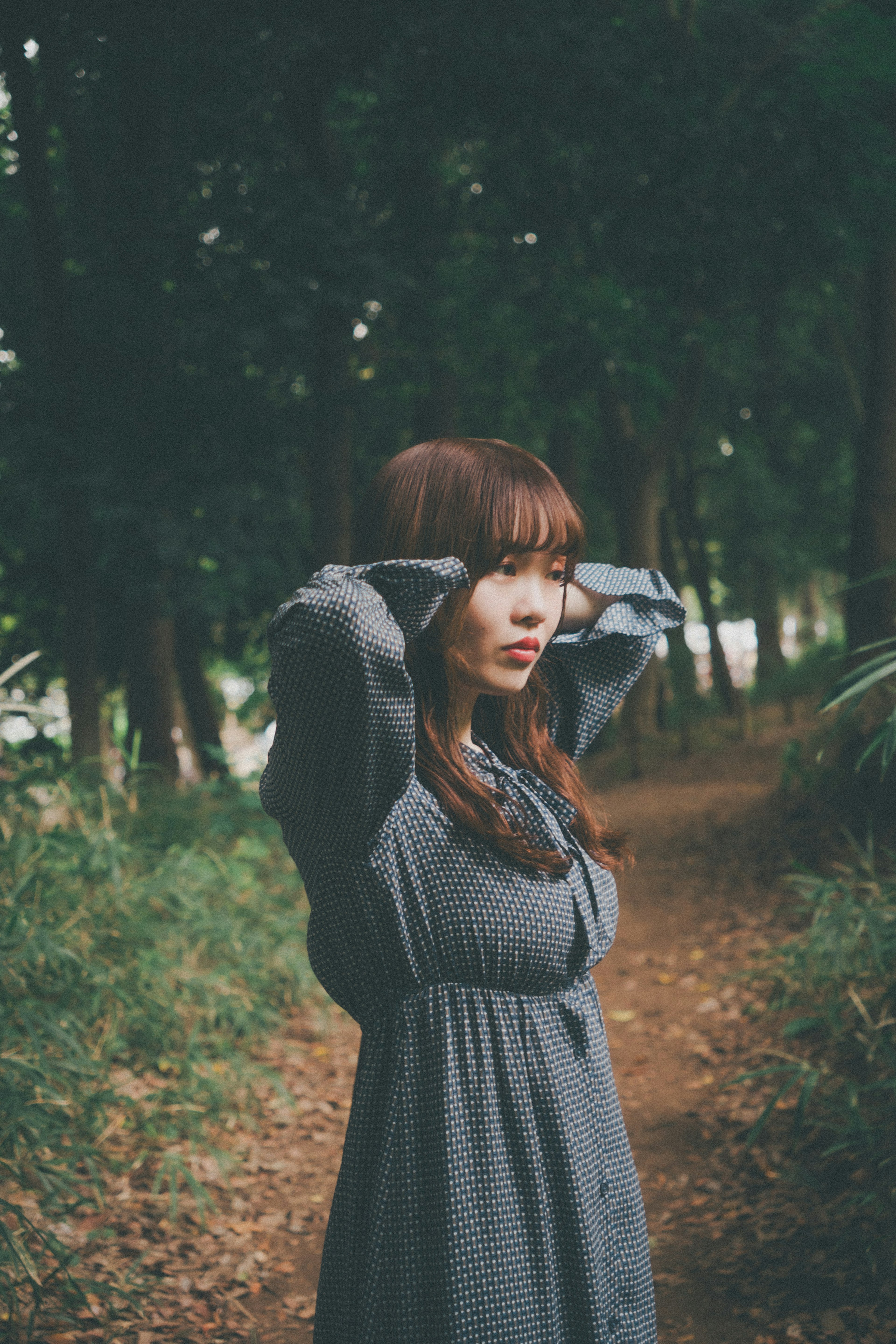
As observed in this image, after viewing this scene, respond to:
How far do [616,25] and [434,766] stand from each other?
24.1 ft

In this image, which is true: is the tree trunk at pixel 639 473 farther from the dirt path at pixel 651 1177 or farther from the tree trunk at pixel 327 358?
the dirt path at pixel 651 1177

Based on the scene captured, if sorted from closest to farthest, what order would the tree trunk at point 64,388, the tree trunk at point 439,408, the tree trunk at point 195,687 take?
the tree trunk at point 64,388
the tree trunk at point 439,408
the tree trunk at point 195,687

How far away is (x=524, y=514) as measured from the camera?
1.52 m

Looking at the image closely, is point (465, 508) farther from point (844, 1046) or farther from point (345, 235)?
point (345, 235)

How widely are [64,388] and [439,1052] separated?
628 cm

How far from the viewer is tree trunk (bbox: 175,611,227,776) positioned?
12281 millimetres

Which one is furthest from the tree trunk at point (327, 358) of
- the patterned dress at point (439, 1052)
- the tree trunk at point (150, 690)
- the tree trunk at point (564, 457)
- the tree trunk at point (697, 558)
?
the tree trunk at point (697, 558)

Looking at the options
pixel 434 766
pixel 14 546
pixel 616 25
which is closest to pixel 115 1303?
pixel 434 766

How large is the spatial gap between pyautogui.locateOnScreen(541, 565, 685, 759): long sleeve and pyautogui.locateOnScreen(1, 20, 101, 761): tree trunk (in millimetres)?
5141

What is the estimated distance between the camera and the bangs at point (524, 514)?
1.50m

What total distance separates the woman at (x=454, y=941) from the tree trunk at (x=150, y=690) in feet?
24.6

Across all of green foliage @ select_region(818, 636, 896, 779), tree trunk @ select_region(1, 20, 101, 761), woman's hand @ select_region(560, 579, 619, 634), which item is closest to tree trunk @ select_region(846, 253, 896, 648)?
green foliage @ select_region(818, 636, 896, 779)


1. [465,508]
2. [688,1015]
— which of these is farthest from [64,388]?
[465,508]

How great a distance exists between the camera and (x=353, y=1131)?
4.94 ft
